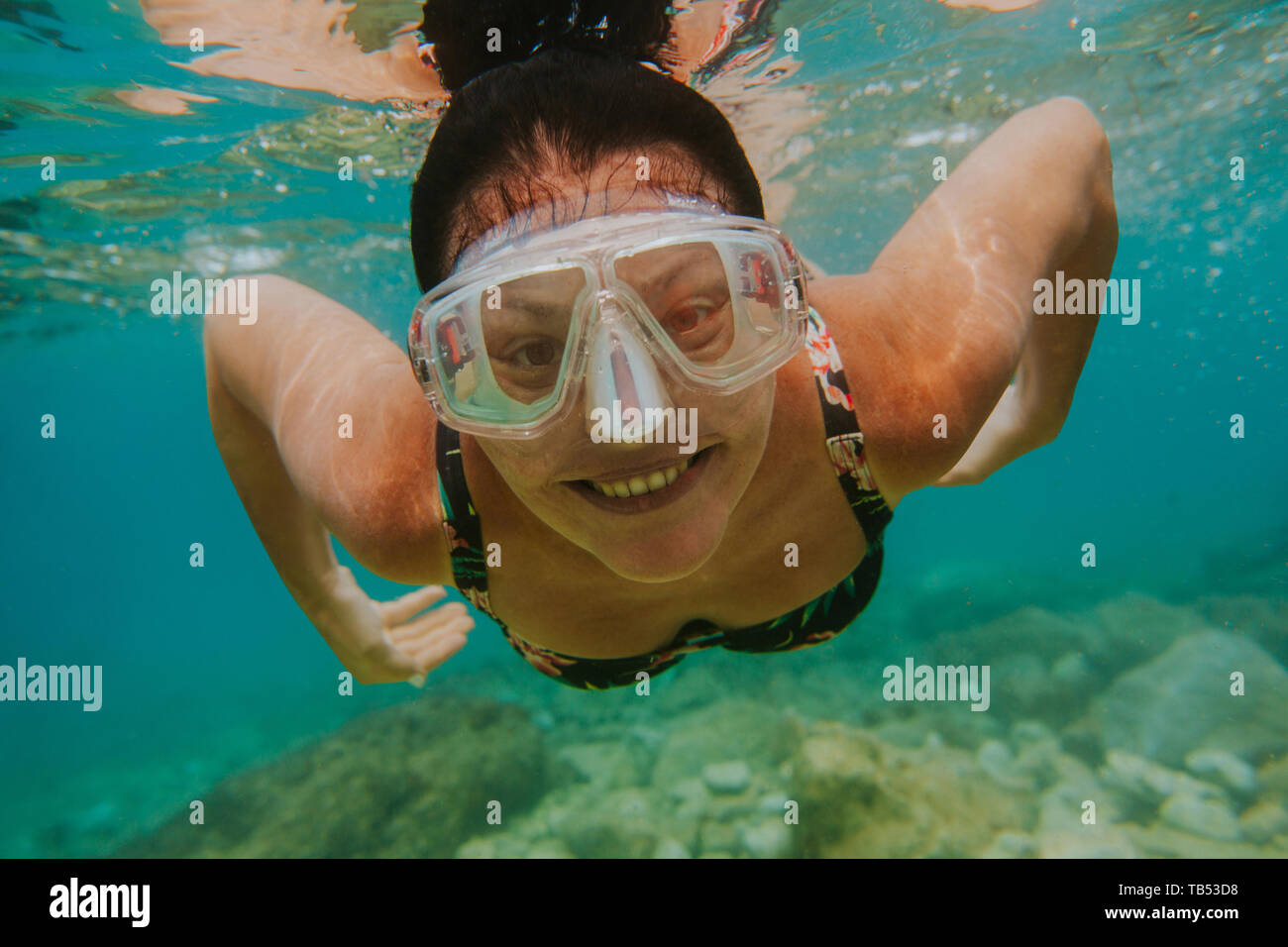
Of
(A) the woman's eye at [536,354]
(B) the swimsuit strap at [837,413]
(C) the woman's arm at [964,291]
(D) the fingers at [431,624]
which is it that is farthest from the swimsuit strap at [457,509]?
(D) the fingers at [431,624]

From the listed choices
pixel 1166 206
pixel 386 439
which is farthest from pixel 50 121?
pixel 1166 206

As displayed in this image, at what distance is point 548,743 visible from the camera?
12484 millimetres

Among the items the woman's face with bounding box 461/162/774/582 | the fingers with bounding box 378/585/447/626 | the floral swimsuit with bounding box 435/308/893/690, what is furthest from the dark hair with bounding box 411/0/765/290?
the fingers with bounding box 378/585/447/626

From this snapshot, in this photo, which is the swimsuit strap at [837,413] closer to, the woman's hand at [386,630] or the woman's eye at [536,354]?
the woman's eye at [536,354]

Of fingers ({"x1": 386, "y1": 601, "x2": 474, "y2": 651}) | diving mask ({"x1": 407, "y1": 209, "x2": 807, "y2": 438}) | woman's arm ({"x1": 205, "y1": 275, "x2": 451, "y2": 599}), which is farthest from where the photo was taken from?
fingers ({"x1": 386, "y1": 601, "x2": 474, "y2": 651})

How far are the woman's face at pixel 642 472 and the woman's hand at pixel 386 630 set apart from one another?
7.15ft

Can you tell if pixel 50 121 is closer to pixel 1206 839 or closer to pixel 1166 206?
pixel 1206 839

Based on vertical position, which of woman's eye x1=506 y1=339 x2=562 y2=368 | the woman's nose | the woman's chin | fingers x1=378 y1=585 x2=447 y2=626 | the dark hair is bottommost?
fingers x1=378 y1=585 x2=447 y2=626

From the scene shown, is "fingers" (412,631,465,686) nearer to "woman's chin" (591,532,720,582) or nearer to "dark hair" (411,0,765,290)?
"woman's chin" (591,532,720,582)

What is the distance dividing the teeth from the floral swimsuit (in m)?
0.71

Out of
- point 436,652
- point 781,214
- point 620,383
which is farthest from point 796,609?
point 781,214

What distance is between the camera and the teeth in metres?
2.17

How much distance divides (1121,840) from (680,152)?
831cm
